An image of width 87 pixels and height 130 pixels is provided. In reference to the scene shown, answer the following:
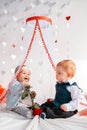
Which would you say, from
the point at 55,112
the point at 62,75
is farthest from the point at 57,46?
the point at 55,112

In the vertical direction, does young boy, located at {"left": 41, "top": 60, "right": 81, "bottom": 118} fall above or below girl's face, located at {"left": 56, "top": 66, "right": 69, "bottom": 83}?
below

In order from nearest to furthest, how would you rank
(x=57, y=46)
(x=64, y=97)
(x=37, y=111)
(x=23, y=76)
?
(x=37, y=111) → (x=64, y=97) → (x=23, y=76) → (x=57, y=46)

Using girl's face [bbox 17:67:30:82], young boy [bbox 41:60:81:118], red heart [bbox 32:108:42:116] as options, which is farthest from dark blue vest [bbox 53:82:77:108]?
girl's face [bbox 17:67:30:82]

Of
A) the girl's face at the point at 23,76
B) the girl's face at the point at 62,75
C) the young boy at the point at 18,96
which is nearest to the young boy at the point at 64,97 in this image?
the girl's face at the point at 62,75

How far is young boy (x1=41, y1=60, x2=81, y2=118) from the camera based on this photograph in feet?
6.57

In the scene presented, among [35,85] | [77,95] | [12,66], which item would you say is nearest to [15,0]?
[12,66]

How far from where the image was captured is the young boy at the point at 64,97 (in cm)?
200

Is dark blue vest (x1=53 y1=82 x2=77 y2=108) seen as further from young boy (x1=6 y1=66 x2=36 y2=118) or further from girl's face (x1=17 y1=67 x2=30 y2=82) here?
girl's face (x1=17 y1=67 x2=30 y2=82)

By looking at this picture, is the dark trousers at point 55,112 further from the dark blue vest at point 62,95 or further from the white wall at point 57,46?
the white wall at point 57,46

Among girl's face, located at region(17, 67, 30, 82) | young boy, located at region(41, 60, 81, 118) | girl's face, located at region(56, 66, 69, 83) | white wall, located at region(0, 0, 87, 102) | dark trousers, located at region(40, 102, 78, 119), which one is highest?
white wall, located at region(0, 0, 87, 102)

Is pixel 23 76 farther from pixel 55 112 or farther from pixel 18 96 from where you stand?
pixel 55 112

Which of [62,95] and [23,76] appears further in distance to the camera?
[23,76]

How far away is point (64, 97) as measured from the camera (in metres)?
2.13

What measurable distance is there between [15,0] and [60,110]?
1382 mm
